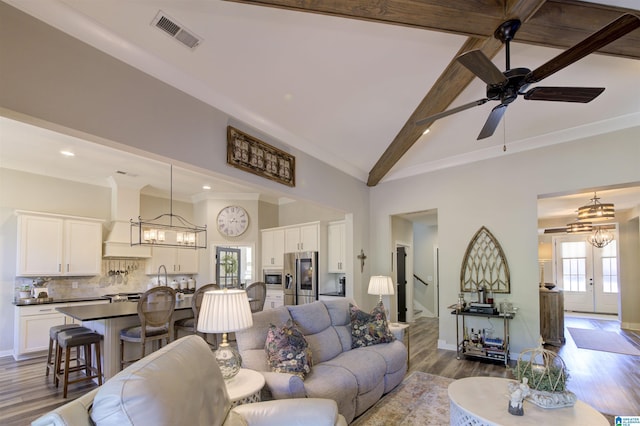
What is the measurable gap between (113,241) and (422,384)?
5.97 m

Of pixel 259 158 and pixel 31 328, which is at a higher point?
pixel 259 158

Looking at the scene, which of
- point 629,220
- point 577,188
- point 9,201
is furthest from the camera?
point 629,220

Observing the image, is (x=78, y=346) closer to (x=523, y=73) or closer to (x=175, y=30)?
(x=175, y=30)

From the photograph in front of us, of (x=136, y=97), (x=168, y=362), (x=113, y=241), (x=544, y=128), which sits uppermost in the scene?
(x=544, y=128)

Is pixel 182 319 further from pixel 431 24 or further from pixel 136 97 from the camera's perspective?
pixel 431 24

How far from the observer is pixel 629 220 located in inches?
311

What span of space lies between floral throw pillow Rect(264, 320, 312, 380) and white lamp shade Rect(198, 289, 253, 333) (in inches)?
18.5

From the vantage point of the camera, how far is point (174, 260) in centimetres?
729

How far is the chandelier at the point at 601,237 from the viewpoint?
28.5 ft

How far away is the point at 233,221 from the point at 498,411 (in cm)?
631

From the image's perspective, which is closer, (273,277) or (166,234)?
(166,234)

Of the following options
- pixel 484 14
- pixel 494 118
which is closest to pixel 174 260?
pixel 494 118

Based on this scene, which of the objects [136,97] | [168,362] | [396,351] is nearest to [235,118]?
[136,97]

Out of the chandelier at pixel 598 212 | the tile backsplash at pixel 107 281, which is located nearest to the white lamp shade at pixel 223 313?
the tile backsplash at pixel 107 281
